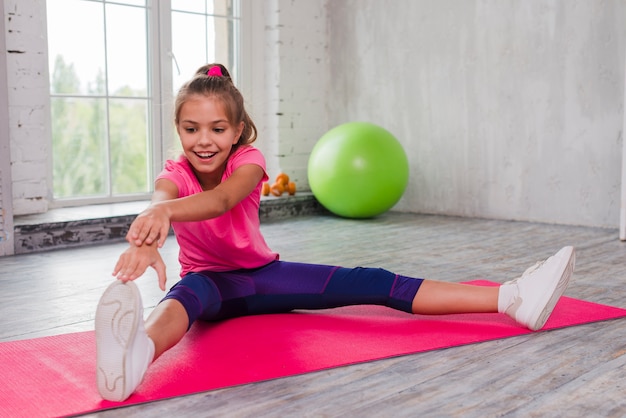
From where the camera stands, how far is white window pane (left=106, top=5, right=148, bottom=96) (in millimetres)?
3943

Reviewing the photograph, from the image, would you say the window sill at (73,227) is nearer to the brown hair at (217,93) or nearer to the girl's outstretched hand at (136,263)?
the brown hair at (217,93)

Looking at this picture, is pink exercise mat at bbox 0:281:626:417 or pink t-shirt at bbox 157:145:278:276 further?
pink t-shirt at bbox 157:145:278:276

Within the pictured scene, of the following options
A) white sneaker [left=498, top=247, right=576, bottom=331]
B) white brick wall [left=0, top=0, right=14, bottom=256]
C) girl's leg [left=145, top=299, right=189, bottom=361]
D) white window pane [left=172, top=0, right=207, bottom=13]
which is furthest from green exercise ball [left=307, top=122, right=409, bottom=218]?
girl's leg [left=145, top=299, right=189, bottom=361]

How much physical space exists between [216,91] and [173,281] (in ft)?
3.44

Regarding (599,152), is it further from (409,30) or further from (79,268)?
(79,268)

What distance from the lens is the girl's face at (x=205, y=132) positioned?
5.34 feet

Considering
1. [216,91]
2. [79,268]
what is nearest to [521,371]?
[216,91]

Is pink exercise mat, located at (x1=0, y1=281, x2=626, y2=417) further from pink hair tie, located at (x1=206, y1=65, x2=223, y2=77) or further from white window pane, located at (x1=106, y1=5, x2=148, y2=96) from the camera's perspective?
white window pane, located at (x1=106, y1=5, x2=148, y2=96)

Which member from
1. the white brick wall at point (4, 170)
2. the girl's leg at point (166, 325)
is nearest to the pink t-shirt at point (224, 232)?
the girl's leg at point (166, 325)

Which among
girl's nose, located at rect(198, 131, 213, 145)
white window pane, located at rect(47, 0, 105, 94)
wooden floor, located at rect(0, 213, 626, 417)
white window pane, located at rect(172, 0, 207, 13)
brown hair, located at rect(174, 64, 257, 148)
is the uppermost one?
white window pane, located at rect(172, 0, 207, 13)

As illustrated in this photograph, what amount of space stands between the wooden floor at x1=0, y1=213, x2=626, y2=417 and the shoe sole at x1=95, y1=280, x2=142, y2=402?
79 mm

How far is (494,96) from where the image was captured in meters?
4.12

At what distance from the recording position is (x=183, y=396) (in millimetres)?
1315

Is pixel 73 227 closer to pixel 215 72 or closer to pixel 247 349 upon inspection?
pixel 215 72
